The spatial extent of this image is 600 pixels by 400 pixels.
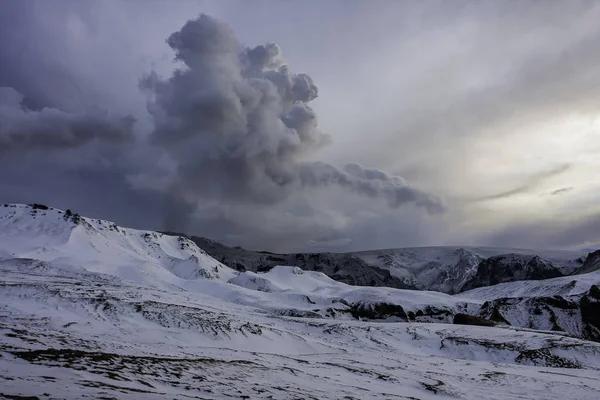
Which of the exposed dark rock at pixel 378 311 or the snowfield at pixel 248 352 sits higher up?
the snowfield at pixel 248 352

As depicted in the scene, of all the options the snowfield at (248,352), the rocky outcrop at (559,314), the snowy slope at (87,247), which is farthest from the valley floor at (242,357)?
the snowy slope at (87,247)

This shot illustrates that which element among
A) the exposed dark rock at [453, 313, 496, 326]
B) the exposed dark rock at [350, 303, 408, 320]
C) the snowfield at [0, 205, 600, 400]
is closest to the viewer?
the snowfield at [0, 205, 600, 400]

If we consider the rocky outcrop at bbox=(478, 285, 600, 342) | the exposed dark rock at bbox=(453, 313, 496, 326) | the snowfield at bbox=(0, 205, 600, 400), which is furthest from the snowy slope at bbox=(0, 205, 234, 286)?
the rocky outcrop at bbox=(478, 285, 600, 342)

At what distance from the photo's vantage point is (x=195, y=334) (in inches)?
1646

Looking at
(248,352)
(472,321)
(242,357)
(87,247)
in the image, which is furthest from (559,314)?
(87,247)

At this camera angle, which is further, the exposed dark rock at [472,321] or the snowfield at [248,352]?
the exposed dark rock at [472,321]

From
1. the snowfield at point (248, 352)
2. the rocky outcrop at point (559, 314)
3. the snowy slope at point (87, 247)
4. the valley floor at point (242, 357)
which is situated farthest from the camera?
the snowy slope at point (87, 247)

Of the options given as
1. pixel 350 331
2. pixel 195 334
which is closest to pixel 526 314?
pixel 350 331

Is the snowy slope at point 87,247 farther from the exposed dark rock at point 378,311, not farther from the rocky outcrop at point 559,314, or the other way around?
the rocky outcrop at point 559,314

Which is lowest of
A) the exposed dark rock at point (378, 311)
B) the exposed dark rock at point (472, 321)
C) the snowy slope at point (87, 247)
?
the exposed dark rock at point (378, 311)

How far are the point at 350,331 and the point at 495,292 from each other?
150047mm

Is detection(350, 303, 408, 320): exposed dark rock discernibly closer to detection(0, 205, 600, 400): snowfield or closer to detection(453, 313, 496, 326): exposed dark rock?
detection(0, 205, 600, 400): snowfield

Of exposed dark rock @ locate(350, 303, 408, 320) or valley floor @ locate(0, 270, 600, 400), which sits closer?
valley floor @ locate(0, 270, 600, 400)

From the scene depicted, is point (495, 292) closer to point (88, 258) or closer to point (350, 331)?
point (350, 331)
